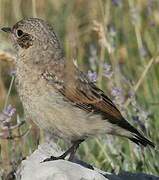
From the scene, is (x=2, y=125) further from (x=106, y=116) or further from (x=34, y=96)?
(x=106, y=116)

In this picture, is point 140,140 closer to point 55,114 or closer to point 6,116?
point 55,114

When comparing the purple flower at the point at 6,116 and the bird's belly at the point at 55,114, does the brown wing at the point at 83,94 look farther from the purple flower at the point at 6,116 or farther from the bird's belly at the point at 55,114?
the purple flower at the point at 6,116

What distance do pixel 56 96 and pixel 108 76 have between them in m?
0.98

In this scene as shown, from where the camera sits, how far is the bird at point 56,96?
638 centimetres

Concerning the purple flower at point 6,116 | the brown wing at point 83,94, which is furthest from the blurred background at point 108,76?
the brown wing at point 83,94

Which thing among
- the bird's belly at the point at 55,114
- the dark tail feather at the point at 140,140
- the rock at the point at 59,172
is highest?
the bird's belly at the point at 55,114

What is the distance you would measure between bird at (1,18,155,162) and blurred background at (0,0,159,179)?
202mm

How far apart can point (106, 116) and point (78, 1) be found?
212 inches

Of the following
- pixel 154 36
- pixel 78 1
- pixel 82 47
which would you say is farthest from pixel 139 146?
pixel 78 1

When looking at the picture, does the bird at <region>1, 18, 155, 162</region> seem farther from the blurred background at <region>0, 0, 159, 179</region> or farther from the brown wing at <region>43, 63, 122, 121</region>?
the blurred background at <region>0, 0, 159, 179</region>

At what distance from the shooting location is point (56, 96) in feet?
21.3

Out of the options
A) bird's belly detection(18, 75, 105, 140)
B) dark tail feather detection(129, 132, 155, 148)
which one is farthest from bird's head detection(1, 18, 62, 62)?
dark tail feather detection(129, 132, 155, 148)

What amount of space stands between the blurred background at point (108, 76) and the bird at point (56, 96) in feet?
0.66

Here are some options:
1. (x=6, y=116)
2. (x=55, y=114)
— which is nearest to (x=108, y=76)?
(x=55, y=114)
